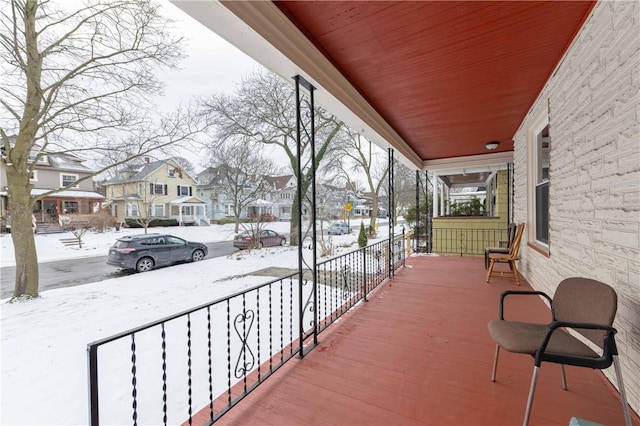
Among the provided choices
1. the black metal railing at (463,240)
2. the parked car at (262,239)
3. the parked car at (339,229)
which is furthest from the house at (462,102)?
the parked car at (339,229)

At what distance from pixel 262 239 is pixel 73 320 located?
6989 mm

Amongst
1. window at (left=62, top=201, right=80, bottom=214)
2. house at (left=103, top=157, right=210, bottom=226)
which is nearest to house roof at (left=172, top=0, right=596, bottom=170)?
house at (left=103, top=157, right=210, bottom=226)

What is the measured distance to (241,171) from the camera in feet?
33.7

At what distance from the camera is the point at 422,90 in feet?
8.61

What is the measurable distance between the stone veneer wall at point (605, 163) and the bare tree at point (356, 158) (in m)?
10.4

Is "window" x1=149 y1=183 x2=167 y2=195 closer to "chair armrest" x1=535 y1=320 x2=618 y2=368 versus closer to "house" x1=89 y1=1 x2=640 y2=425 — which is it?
"house" x1=89 y1=1 x2=640 y2=425

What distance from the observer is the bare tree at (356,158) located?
506 inches

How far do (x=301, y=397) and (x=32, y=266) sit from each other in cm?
795

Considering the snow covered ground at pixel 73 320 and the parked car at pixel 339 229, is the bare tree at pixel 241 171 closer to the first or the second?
the snow covered ground at pixel 73 320

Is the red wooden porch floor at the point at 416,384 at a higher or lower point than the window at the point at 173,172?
lower

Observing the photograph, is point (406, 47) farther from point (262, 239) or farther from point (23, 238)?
point (262, 239)

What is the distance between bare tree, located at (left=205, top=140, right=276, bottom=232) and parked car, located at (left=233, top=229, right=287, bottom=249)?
766 mm

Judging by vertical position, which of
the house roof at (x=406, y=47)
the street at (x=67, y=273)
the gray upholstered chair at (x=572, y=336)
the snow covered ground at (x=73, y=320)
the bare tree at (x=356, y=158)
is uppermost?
the bare tree at (x=356, y=158)

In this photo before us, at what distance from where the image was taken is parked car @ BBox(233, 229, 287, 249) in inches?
424
